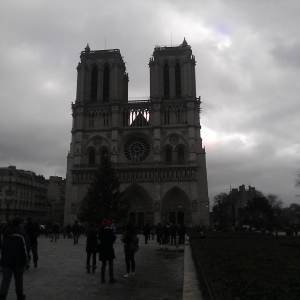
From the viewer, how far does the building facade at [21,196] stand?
53.8 meters

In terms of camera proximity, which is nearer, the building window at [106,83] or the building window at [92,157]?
the building window at [92,157]

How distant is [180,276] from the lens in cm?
896

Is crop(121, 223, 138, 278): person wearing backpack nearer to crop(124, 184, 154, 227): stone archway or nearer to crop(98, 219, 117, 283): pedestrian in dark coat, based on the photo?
crop(98, 219, 117, 283): pedestrian in dark coat

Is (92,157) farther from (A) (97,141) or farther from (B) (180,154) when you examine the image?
(B) (180,154)

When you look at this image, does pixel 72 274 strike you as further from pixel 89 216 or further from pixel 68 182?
pixel 68 182

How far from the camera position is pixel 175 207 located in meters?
48.3

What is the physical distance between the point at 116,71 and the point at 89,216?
85.2ft

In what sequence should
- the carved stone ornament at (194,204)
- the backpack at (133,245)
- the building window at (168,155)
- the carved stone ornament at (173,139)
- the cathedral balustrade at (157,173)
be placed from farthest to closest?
1. the building window at (168,155)
2. the carved stone ornament at (173,139)
3. the cathedral balustrade at (157,173)
4. the carved stone ornament at (194,204)
5. the backpack at (133,245)

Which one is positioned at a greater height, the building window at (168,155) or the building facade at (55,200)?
the building window at (168,155)

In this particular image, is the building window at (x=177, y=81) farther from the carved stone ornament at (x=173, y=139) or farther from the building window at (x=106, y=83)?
the building window at (x=106, y=83)

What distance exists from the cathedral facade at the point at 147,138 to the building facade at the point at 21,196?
414 inches

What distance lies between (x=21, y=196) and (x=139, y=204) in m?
21.7

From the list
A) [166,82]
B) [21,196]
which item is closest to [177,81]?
[166,82]

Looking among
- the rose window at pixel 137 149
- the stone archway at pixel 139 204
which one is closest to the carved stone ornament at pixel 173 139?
the rose window at pixel 137 149
